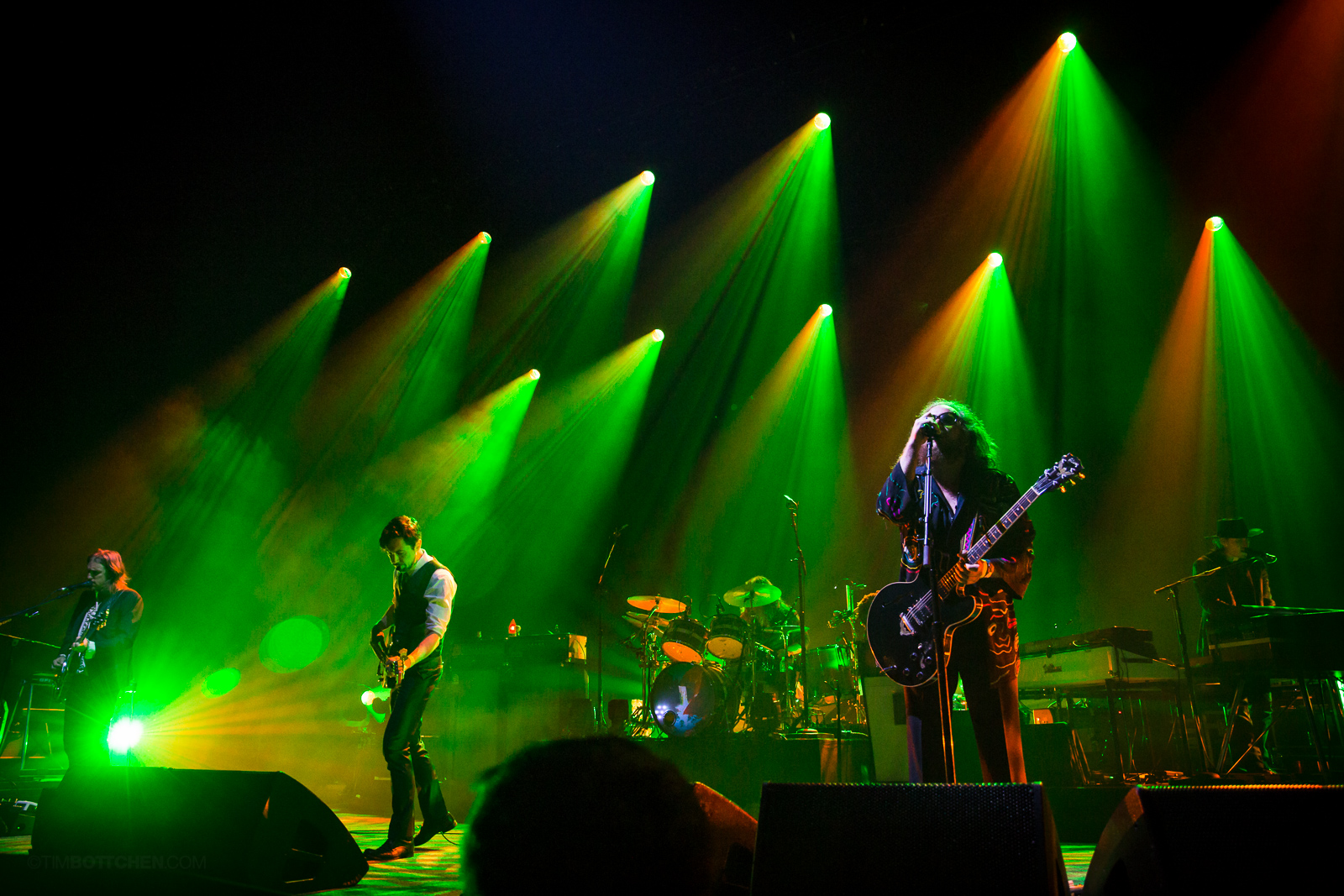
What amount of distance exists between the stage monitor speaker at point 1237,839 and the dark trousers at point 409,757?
3947 mm

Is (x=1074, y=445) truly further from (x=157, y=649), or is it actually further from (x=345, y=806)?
(x=157, y=649)

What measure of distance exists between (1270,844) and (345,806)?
8.09 meters

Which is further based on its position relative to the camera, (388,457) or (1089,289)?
(388,457)

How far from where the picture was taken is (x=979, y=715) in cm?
300

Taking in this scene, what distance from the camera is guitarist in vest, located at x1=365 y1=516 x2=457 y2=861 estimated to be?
440 cm

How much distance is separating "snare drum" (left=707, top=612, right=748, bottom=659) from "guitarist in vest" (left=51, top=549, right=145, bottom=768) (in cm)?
488

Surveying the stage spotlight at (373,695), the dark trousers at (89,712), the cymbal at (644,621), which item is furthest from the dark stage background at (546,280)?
the cymbal at (644,621)

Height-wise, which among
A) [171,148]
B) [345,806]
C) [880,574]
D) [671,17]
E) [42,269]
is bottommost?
[345,806]

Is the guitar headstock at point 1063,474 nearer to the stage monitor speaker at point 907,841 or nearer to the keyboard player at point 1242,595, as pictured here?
the stage monitor speaker at point 907,841

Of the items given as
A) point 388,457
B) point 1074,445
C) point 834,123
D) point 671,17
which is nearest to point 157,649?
point 388,457

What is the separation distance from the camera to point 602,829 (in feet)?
3.72

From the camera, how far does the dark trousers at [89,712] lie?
601 cm

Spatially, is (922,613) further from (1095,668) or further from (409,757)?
(1095,668)

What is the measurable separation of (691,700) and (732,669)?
0.69m
